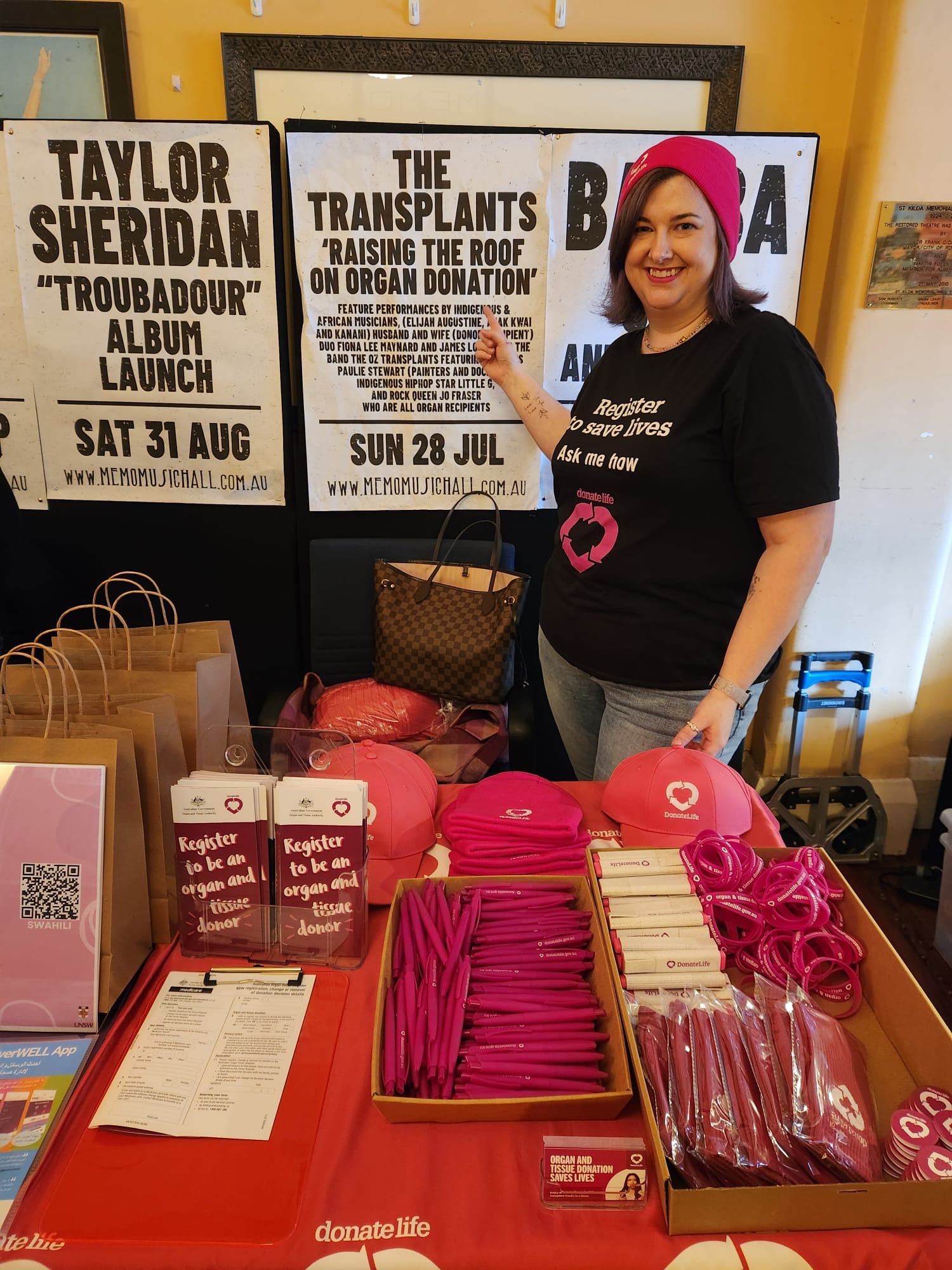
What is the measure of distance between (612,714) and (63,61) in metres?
2.14

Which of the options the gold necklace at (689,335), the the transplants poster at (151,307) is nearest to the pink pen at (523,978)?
the gold necklace at (689,335)

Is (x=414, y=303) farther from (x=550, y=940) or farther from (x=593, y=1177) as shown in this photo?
(x=593, y=1177)

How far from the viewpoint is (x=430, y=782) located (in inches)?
48.6

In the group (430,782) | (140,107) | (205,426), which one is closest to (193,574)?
(205,426)

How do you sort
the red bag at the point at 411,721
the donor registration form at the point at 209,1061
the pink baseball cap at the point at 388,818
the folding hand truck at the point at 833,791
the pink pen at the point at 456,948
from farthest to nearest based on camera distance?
the folding hand truck at the point at 833,791 < the red bag at the point at 411,721 < the pink baseball cap at the point at 388,818 < the pink pen at the point at 456,948 < the donor registration form at the point at 209,1061

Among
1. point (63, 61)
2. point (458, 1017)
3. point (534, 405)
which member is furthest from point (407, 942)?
point (63, 61)

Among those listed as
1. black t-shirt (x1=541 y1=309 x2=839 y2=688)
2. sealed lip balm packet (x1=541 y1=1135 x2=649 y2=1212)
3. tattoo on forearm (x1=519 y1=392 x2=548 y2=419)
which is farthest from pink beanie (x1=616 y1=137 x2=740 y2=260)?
sealed lip balm packet (x1=541 y1=1135 x2=649 y2=1212)

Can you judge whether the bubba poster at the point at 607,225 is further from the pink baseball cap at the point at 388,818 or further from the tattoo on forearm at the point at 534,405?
the pink baseball cap at the point at 388,818

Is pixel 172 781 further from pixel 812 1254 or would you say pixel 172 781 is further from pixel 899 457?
pixel 899 457

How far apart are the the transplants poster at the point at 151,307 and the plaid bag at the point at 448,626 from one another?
1.90 feet

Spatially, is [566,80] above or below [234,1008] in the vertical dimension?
above

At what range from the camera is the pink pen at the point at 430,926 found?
2.99 ft

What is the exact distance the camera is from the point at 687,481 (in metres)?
1.24

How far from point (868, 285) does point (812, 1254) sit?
2197 millimetres
